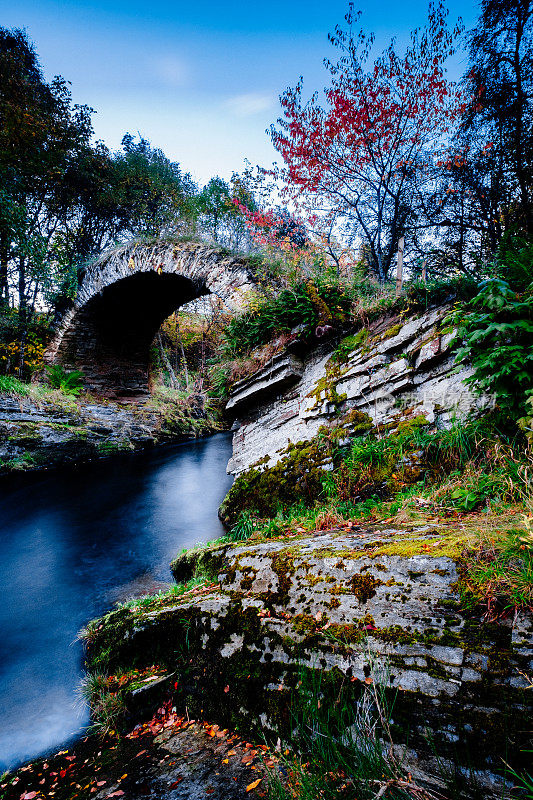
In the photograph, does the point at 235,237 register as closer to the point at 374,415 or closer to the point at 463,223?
the point at 463,223

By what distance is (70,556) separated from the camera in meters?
5.82

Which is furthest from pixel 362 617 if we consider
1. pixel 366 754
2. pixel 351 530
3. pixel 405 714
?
pixel 351 530

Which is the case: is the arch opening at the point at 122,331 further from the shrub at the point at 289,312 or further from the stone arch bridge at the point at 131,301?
the shrub at the point at 289,312

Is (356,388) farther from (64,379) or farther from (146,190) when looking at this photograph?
(146,190)

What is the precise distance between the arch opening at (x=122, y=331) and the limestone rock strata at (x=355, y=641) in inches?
365

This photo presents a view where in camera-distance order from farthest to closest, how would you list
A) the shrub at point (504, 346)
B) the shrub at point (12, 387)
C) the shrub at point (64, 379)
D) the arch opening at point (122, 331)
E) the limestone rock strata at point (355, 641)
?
the shrub at point (64, 379) < the arch opening at point (122, 331) < the shrub at point (12, 387) < the shrub at point (504, 346) < the limestone rock strata at point (355, 641)

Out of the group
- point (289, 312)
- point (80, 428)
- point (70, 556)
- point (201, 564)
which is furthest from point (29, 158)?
point (201, 564)

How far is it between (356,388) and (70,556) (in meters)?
5.50

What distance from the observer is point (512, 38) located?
21.4 feet

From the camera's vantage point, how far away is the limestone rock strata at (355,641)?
1.35 metres

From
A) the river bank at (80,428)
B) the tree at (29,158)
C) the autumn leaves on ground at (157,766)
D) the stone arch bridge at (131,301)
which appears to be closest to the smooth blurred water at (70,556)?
the autumn leaves on ground at (157,766)

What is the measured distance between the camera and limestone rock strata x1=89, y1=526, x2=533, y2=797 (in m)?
1.35

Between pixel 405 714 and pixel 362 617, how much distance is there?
0.44 meters

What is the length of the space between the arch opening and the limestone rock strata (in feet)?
30.4
